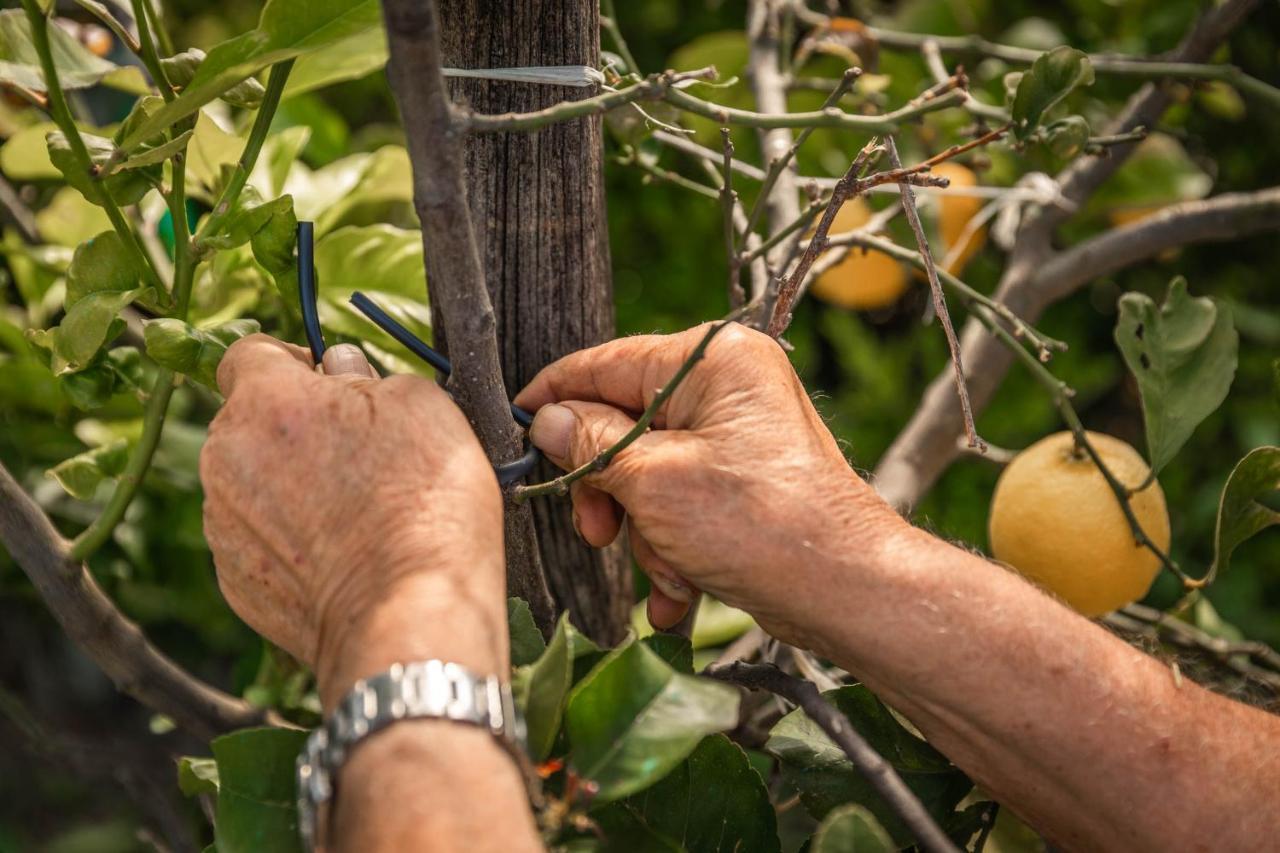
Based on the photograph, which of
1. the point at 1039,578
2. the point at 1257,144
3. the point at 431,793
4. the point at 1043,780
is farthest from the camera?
the point at 1257,144


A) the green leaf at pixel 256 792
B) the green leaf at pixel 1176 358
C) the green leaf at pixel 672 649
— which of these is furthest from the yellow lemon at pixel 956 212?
the green leaf at pixel 256 792

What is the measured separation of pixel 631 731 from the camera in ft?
1.73

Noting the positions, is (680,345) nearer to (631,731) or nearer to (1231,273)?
(631,731)

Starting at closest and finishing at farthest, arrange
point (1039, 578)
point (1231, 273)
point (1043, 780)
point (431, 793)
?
point (431, 793), point (1043, 780), point (1039, 578), point (1231, 273)

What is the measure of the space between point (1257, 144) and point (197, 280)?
4.22ft

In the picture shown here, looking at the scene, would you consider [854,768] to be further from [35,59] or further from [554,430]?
[35,59]

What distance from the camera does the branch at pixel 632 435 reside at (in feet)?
1.91

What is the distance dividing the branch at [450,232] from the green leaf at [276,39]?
5cm

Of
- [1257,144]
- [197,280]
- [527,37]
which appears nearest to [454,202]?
[527,37]

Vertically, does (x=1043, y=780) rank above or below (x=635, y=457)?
below

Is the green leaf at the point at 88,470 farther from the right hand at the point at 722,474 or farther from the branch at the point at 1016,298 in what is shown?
the branch at the point at 1016,298

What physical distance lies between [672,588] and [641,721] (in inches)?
7.6

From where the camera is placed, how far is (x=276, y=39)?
0.57 metres

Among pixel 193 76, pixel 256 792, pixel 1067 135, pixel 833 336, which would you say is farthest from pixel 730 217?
pixel 833 336
